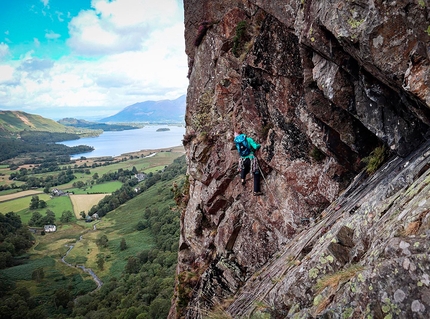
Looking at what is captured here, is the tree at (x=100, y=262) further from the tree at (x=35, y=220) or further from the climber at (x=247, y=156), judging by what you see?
the climber at (x=247, y=156)

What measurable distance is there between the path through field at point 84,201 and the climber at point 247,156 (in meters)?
141

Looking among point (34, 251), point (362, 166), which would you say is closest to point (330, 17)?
point (362, 166)

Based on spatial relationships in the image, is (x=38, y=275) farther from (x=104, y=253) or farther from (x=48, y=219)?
(x=48, y=219)

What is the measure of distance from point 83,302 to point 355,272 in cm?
8101

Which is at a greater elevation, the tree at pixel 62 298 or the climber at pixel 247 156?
the climber at pixel 247 156

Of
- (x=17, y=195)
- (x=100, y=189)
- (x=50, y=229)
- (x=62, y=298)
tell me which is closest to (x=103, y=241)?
(x=50, y=229)

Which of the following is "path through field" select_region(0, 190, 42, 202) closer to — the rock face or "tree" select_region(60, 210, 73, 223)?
"tree" select_region(60, 210, 73, 223)

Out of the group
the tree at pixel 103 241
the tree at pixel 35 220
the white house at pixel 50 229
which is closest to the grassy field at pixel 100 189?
the tree at pixel 35 220

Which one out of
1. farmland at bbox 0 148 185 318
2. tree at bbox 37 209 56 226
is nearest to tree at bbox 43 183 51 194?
farmland at bbox 0 148 185 318

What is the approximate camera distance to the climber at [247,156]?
14266mm

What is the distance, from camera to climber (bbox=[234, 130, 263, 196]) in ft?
46.8

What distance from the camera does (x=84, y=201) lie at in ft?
490

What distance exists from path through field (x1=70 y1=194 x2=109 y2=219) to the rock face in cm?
13644

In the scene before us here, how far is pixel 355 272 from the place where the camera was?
5.21 m
